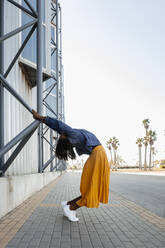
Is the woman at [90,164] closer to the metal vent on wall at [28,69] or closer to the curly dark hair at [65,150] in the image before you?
the curly dark hair at [65,150]

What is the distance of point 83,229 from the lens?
366cm

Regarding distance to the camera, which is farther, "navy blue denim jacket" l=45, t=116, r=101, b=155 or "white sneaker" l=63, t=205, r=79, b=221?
"white sneaker" l=63, t=205, r=79, b=221

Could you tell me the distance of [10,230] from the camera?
138 inches

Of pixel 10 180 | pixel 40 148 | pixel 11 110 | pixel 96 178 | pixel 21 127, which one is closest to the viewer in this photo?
pixel 96 178

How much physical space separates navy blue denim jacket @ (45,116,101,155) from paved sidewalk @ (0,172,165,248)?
1223mm

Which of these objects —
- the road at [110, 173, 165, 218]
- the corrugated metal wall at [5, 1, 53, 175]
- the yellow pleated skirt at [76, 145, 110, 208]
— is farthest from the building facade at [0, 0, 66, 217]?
the road at [110, 173, 165, 218]

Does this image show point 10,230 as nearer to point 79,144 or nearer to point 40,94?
point 79,144

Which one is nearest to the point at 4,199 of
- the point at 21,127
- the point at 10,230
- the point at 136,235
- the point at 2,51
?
the point at 10,230

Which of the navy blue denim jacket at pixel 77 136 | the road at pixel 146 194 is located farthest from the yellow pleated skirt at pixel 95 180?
the road at pixel 146 194

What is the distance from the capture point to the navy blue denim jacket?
11.8 feet

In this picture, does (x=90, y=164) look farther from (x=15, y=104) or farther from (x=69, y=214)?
(x=15, y=104)

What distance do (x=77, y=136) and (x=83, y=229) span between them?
1432 millimetres

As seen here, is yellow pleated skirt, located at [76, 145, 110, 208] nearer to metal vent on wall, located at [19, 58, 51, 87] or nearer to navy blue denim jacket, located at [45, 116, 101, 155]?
navy blue denim jacket, located at [45, 116, 101, 155]

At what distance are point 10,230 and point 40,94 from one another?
13.1ft
